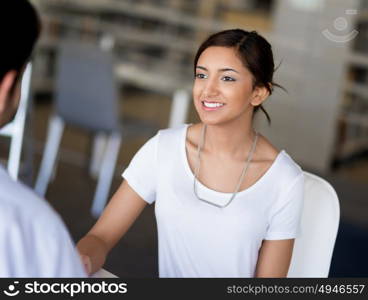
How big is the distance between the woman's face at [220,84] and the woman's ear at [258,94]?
20 mm

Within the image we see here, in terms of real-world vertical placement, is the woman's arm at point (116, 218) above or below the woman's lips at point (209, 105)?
below

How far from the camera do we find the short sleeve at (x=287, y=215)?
1213mm

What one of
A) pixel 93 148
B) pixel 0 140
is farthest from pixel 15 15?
pixel 93 148

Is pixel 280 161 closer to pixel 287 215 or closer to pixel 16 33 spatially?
pixel 287 215

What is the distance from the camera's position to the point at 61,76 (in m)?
3.25

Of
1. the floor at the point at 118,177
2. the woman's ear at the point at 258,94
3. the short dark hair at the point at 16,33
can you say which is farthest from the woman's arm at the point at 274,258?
the short dark hair at the point at 16,33

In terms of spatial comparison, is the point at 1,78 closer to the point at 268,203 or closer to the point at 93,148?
the point at 268,203

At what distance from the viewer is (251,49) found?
119 cm

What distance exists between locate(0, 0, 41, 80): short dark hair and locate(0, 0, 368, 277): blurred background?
2.43 m

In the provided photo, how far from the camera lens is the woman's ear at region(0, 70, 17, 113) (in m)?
0.68

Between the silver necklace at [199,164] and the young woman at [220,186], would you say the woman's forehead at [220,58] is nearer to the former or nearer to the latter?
the young woman at [220,186]

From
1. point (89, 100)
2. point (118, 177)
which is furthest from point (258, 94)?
point (89, 100)

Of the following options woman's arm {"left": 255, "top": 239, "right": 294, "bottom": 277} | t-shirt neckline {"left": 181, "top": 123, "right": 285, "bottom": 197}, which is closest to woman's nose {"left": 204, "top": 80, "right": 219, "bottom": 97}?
t-shirt neckline {"left": 181, "top": 123, "right": 285, "bottom": 197}

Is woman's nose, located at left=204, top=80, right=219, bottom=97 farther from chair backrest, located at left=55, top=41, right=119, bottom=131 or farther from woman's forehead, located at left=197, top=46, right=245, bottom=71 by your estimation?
chair backrest, located at left=55, top=41, right=119, bottom=131
